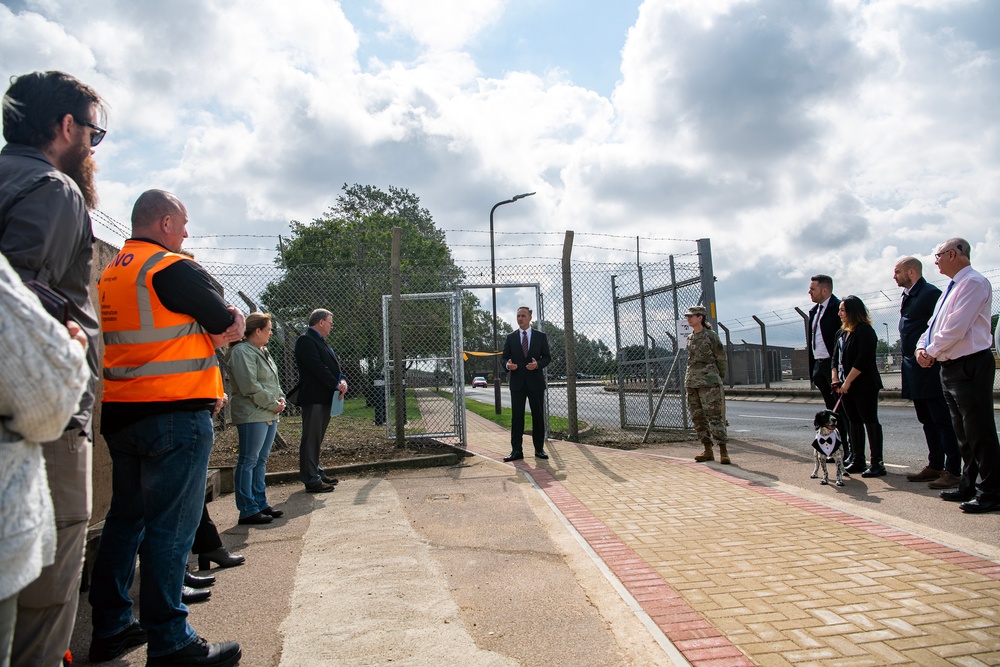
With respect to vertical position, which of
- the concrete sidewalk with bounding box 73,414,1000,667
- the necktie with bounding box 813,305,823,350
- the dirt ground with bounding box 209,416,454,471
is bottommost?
the concrete sidewalk with bounding box 73,414,1000,667

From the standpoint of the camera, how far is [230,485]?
6.72m

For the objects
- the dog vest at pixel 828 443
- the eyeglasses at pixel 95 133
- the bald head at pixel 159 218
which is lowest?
the dog vest at pixel 828 443

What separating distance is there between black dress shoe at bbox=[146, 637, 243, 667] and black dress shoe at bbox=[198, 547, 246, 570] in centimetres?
139

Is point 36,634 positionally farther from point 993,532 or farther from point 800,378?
point 800,378

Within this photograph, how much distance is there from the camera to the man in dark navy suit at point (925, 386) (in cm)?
579

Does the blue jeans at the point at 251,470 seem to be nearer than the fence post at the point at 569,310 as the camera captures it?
Yes

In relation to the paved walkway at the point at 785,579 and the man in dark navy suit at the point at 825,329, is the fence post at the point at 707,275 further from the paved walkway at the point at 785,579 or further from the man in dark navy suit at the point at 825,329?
the paved walkway at the point at 785,579

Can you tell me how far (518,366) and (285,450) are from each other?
126 inches

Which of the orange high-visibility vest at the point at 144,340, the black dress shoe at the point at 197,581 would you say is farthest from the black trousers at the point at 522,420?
the orange high-visibility vest at the point at 144,340

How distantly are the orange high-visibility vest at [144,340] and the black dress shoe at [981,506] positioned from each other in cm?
510

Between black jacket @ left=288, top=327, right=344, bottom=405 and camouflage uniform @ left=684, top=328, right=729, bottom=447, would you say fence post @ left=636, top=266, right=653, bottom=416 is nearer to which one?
camouflage uniform @ left=684, top=328, right=729, bottom=447

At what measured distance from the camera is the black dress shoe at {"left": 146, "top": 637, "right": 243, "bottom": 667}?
8.86ft

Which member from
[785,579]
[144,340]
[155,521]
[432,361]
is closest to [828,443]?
[785,579]

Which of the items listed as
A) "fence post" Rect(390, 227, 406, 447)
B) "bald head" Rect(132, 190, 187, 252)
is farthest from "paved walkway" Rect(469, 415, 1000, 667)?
"fence post" Rect(390, 227, 406, 447)
